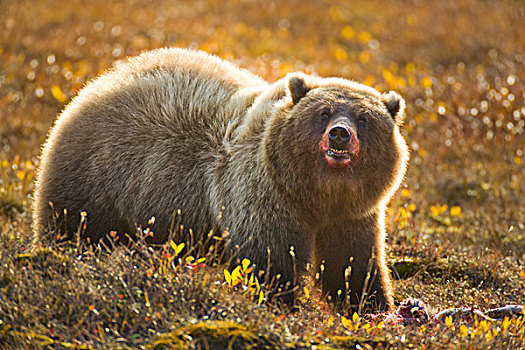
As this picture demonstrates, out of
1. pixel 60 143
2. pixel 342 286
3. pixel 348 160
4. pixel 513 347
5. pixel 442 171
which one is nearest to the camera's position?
pixel 513 347

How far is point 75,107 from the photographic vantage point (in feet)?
18.8

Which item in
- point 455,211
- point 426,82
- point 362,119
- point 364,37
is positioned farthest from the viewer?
point 364,37

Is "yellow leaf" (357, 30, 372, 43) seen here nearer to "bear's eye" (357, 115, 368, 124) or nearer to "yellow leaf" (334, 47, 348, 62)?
"yellow leaf" (334, 47, 348, 62)

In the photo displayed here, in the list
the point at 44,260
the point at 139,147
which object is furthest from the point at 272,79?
the point at 44,260

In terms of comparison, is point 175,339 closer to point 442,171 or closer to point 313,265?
point 313,265

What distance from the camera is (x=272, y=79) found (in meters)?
10.1

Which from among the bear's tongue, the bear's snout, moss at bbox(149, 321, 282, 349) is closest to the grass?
moss at bbox(149, 321, 282, 349)

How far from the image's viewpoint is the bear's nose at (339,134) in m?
4.59

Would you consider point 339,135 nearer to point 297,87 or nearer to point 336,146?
point 336,146

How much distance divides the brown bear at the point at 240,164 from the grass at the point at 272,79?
0.37m

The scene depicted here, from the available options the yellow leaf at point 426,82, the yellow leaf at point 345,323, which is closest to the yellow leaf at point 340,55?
the yellow leaf at point 426,82

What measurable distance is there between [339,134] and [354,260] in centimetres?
106

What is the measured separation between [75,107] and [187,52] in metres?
1.06

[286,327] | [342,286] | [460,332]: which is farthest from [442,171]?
[286,327]
